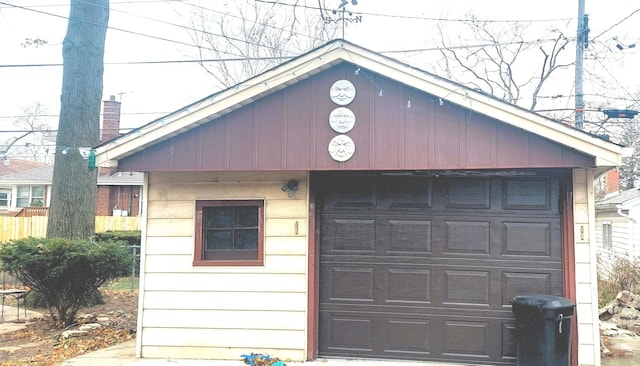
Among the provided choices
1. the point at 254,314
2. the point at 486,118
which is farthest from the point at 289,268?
the point at 486,118

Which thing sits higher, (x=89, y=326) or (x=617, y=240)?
(x=617, y=240)

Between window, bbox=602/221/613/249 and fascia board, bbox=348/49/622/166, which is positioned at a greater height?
fascia board, bbox=348/49/622/166

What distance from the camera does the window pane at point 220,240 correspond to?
617 cm

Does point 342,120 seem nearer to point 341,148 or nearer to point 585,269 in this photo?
point 341,148

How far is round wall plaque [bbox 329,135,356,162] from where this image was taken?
18.0 ft

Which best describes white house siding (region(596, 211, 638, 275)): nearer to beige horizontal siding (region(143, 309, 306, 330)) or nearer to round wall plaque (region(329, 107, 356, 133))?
beige horizontal siding (region(143, 309, 306, 330))

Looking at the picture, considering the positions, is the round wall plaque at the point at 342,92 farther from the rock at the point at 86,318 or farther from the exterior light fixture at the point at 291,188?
the rock at the point at 86,318

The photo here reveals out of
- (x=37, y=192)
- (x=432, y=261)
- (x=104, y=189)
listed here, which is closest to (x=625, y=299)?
(x=432, y=261)

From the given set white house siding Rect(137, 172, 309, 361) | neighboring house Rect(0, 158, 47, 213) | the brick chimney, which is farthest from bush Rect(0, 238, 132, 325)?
neighboring house Rect(0, 158, 47, 213)

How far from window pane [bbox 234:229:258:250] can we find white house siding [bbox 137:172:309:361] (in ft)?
0.62

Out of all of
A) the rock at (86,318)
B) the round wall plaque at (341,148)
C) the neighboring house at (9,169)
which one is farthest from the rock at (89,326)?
the neighboring house at (9,169)

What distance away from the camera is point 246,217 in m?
6.16

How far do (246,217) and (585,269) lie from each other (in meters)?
3.99

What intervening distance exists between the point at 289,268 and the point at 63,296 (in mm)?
4536
